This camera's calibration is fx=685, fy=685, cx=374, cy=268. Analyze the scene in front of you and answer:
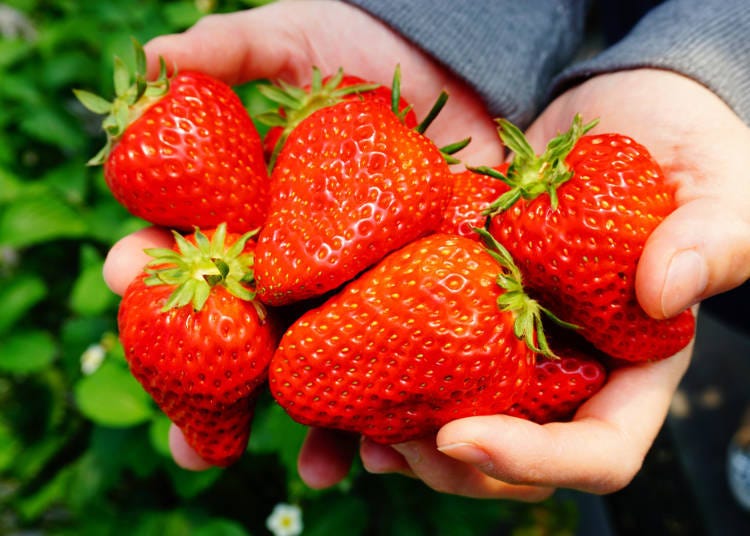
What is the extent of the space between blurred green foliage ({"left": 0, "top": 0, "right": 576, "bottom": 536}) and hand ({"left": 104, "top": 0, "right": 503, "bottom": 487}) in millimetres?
268

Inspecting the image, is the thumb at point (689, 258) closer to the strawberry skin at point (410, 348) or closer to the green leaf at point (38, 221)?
the strawberry skin at point (410, 348)

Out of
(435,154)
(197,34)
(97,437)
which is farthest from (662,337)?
(97,437)

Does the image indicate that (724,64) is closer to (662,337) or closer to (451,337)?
(662,337)

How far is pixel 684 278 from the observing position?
0.98 meters

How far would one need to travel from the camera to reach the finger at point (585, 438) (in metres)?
1.02

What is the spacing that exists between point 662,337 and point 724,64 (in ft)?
1.91

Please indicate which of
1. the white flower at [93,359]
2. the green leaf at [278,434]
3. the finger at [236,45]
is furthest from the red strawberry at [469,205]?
the white flower at [93,359]

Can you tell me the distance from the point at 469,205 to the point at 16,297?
5.19 feet

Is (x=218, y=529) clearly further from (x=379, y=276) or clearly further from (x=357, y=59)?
(x=357, y=59)

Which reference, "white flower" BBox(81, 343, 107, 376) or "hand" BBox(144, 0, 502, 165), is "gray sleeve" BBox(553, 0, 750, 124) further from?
"white flower" BBox(81, 343, 107, 376)

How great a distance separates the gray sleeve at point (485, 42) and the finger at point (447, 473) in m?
0.87

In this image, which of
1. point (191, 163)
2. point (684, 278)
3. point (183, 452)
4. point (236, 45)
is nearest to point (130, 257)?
point (191, 163)

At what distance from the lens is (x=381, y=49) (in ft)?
5.58

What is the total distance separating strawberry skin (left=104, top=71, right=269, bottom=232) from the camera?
1.19m
